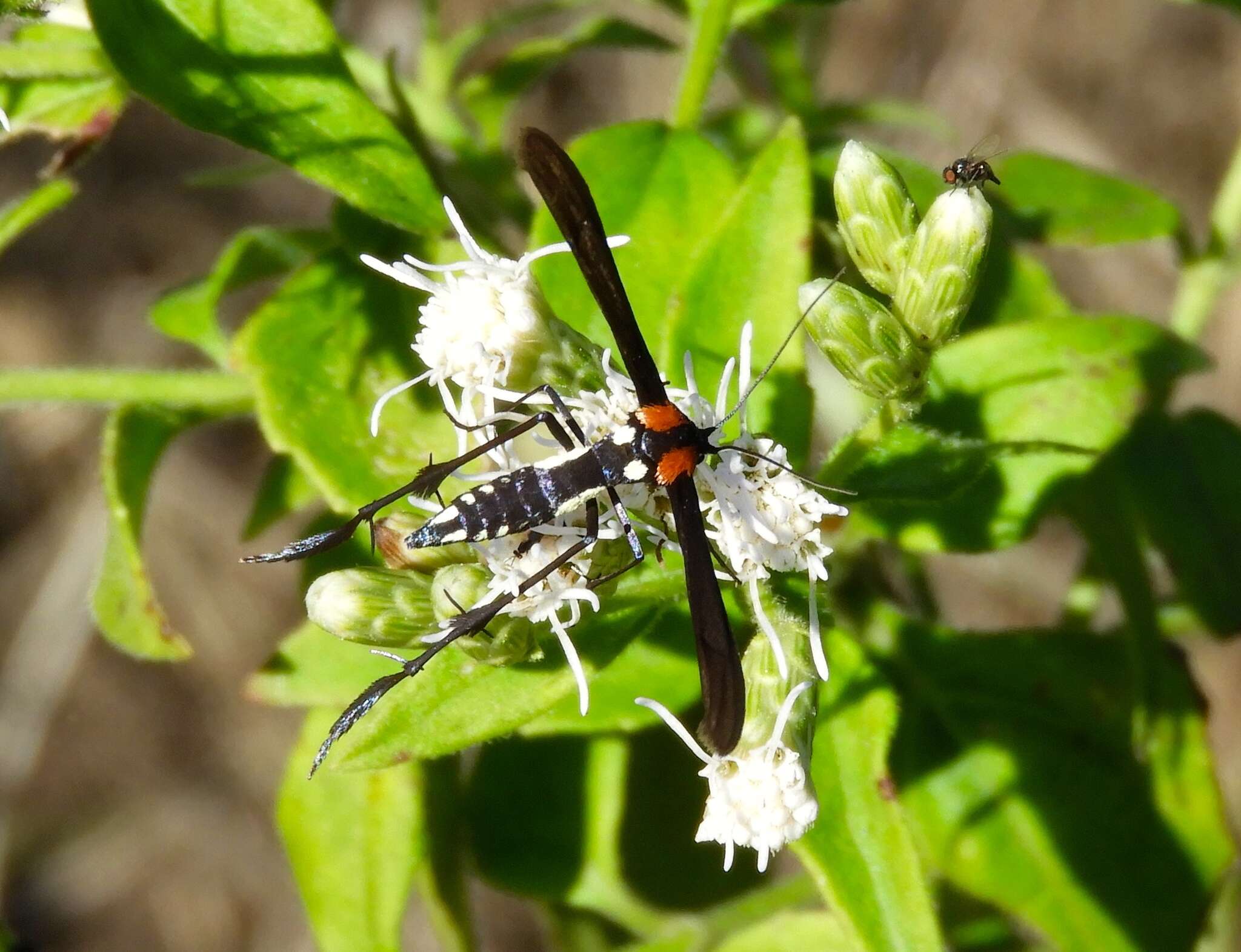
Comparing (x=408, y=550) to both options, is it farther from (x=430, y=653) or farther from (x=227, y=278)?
(x=227, y=278)

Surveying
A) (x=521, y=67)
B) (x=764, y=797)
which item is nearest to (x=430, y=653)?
(x=764, y=797)

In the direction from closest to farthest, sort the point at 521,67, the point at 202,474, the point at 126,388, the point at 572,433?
the point at 572,433, the point at 126,388, the point at 521,67, the point at 202,474

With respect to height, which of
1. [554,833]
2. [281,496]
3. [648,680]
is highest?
[648,680]

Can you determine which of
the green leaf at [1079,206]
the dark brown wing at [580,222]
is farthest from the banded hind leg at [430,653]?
the green leaf at [1079,206]

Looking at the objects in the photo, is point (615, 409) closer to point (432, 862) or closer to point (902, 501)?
point (902, 501)

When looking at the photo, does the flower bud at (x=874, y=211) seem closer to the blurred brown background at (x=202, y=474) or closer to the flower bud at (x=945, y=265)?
the flower bud at (x=945, y=265)

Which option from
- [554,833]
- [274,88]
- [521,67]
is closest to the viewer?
[274,88]
